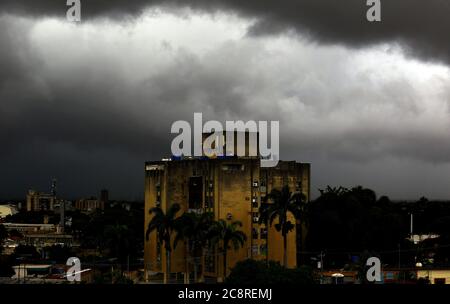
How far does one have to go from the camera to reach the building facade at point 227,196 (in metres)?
84.1

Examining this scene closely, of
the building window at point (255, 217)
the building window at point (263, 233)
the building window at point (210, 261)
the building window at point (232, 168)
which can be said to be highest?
the building window at point (232, 168)

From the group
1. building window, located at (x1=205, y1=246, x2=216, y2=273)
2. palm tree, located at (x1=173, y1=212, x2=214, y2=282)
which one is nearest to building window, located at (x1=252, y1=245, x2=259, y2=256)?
building window, located at (x1=205, y1=246, x2=216, y2=273)

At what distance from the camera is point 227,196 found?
84.2 metres

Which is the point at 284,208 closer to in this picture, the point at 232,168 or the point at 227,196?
the point at 227,196

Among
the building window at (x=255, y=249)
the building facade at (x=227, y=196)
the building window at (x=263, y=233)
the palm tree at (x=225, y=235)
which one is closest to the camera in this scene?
the palm tree at (x=225, y=235)

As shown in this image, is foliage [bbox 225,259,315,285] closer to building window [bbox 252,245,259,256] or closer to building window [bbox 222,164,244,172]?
building window [bbox 252,245,259,256]

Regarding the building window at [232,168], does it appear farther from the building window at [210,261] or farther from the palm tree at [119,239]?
the palm tree at [119,239]

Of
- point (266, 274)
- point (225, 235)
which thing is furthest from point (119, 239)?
point (266, 274)

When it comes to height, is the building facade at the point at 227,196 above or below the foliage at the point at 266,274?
above

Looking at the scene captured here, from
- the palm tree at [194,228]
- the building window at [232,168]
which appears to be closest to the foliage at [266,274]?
the palm tree at [194,228]
